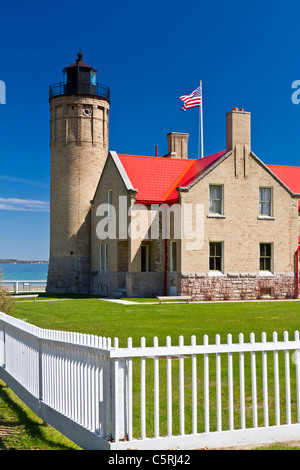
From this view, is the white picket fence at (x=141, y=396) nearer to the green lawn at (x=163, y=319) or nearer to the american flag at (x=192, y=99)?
the green lawn at (x=163, y=319)

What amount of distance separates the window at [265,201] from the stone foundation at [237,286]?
3.55 m

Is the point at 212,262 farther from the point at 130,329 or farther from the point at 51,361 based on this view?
the point at 51,361

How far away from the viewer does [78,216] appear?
37750mm

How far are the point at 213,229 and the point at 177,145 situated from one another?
33.4ft

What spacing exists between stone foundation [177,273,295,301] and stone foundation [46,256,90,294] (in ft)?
35.1

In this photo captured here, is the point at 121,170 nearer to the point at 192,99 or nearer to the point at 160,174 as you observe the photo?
the point at 160,174

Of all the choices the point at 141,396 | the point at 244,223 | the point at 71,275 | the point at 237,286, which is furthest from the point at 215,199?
the point at 141,396

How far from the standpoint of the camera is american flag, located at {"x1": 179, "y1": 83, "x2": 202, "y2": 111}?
123 feet

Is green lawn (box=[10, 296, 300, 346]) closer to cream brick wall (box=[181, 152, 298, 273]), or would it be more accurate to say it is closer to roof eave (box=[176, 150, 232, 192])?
cream brick wall (box=[181, 152, 298, 273])

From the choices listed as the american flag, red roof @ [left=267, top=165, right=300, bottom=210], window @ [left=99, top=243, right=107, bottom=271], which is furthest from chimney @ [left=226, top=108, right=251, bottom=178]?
window @ [left=99, top=243, right=107, bottom=271]

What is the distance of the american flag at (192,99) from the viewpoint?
123 ft

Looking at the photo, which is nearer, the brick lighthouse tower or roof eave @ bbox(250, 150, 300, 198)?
roof eave @ bbox(250, 150, 300, 198)

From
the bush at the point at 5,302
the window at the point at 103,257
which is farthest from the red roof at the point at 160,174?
the bush at the point at 5,302
